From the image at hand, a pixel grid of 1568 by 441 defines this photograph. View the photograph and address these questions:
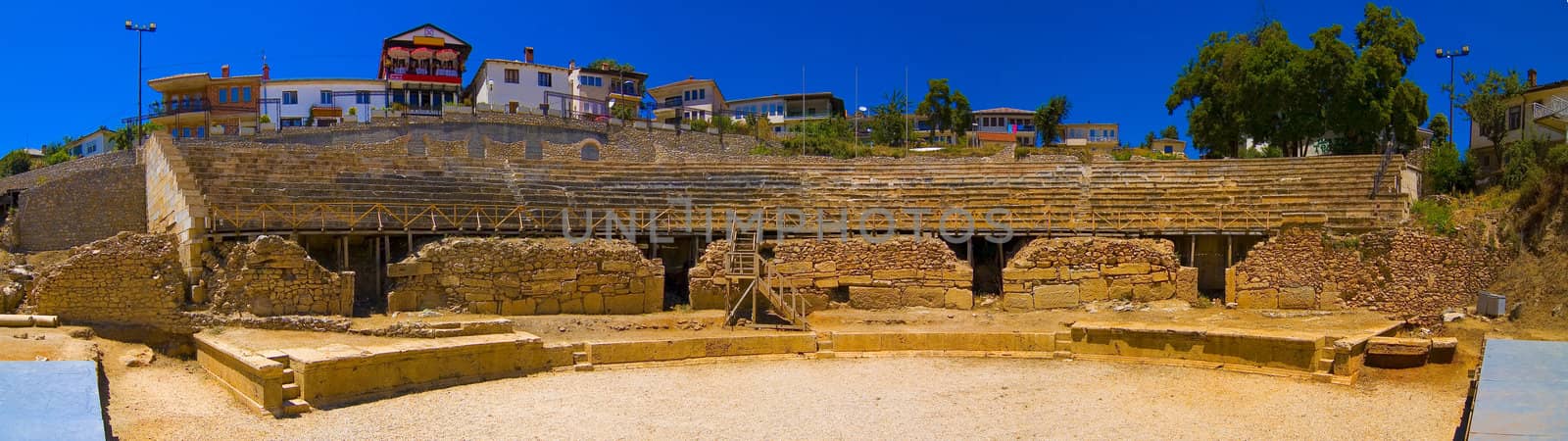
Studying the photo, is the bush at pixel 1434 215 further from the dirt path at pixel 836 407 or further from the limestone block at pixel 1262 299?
the dirt path at pixel 836 407

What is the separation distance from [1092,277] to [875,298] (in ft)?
Answer: 16.0

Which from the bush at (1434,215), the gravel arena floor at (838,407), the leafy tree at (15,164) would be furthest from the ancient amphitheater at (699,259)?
the leafy tree at (15,164)

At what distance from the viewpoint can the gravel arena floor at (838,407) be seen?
42.3 ft

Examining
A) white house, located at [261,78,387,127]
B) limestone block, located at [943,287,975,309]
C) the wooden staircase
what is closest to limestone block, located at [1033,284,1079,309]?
limestone block, located at [943,287,975,309]

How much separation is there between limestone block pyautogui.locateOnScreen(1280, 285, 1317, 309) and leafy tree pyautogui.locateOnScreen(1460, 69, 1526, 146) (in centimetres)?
1218

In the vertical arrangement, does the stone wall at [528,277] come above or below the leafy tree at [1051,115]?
below

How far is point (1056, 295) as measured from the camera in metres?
23.3

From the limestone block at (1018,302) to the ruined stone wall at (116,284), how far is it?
16.4 meters

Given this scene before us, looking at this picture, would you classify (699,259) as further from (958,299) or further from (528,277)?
(958,299)

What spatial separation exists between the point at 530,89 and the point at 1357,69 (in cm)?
Result: 3405

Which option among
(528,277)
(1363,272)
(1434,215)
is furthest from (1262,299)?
(528,277)

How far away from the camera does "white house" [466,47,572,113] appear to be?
4734 centimetres

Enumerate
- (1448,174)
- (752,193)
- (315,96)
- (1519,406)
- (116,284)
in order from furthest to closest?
(315,96) < (1448,174) < (752,193) < (116,284) < (1519,406)

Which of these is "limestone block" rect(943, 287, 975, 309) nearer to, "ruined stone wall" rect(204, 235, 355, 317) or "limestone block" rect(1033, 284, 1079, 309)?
"limestone block" rect(1033, 284, 1079, 309)
